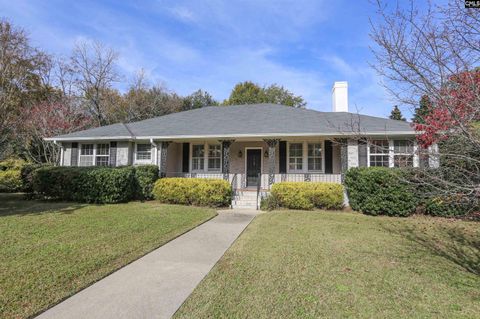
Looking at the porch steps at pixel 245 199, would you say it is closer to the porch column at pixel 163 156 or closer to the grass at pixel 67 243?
the grass at pixel 67 243

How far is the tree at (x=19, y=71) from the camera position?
18.3m

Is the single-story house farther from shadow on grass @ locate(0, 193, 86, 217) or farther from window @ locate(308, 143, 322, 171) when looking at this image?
shadow on grass @ locate(0, 193, 86, 217)

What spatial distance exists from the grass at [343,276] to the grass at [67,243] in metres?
1.75

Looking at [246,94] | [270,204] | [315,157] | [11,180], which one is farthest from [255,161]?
[246,94]

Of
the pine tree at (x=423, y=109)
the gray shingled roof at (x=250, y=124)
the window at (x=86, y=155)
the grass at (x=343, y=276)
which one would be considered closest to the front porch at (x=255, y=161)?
the gray shingled roof at (x=250, y=124)

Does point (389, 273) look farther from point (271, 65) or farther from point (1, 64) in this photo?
point (1, 64)

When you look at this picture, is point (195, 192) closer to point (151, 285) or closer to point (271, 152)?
point (271, 152)

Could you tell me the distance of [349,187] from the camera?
10344mm

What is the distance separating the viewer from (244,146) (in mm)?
13883

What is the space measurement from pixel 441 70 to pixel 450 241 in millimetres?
4869

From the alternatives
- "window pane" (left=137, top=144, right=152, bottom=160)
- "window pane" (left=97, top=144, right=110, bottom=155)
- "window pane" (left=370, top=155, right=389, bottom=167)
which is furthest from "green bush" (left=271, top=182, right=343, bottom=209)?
"window pane" (left=97, top=144, right=110, bottom=155)

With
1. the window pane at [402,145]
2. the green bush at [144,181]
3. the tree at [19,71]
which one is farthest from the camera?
Result: the tree at [19,71]

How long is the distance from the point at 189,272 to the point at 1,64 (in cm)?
2227

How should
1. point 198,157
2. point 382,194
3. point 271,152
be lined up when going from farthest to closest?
point 198,157
point 271,152
point 382,194
